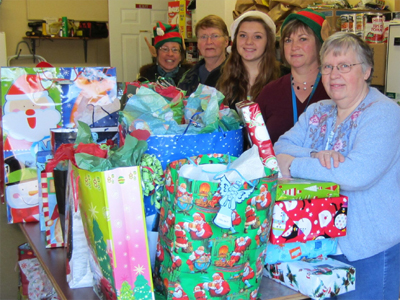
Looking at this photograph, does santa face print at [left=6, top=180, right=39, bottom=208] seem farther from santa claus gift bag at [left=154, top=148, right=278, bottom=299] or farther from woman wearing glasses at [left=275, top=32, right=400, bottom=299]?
woman wearing glasses at [left=275, top=32, right=400, bottom=299]

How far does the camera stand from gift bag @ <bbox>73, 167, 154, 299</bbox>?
39.5 inches

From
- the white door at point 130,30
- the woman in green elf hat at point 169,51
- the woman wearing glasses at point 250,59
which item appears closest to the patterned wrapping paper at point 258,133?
the woman wearing glasses at point 250,59

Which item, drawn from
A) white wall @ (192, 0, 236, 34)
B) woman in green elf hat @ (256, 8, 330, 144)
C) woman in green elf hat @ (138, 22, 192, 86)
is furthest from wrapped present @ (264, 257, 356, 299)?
white wall @ (192, 0, 236, 34)

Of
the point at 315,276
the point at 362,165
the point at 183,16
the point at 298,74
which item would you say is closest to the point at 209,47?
the point at 298,74

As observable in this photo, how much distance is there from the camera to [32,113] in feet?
5.67

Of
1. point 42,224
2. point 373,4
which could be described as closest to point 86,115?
point 42,224

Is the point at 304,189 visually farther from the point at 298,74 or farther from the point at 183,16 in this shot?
the point at 183,16

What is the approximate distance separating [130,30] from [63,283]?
19.0ft

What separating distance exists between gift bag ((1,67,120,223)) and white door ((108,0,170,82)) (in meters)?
4.89

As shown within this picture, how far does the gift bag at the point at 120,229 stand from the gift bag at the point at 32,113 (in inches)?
30.0

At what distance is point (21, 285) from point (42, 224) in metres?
0.71

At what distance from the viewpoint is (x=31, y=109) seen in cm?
173

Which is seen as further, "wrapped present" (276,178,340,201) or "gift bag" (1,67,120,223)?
"gift bag" (1,67,120,223)

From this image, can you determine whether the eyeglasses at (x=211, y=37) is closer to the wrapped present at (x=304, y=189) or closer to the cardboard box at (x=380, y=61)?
the cardboard box at (x=380, y=61)
